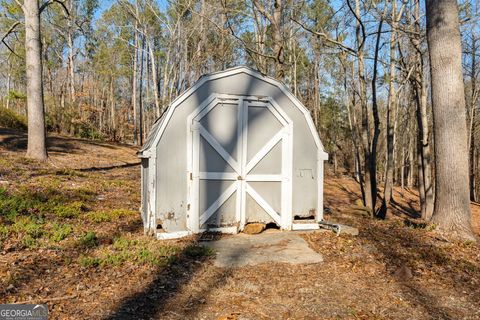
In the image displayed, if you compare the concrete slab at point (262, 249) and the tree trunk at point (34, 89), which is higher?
the tree trunk at point (34, 89)

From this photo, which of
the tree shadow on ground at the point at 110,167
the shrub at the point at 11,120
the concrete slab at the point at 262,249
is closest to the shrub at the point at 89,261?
the concrete slab at the point at 262,249

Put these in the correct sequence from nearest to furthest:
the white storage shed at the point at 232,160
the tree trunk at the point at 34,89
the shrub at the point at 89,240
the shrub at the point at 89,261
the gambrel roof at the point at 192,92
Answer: the shrub at the point at 89,261, the shrub at the point at 89,240, the gambrel roof at the point at 192,92, the white storage shed at the point at 232,160, the tree trunk at the point at 34,89

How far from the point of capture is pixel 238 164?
6820 mm

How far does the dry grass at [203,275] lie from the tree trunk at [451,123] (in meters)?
0.59

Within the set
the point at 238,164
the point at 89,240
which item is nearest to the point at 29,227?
the point at 89,240

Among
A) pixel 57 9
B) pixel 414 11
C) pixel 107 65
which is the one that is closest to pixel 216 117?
pixel 414 11

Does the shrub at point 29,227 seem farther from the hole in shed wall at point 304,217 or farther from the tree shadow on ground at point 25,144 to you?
the tree shadow on ground at point 25,144

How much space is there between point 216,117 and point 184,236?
7.36 feet

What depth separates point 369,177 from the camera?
11.9 m

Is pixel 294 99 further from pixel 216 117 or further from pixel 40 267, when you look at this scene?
pixel 40 267

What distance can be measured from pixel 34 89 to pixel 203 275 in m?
9.70

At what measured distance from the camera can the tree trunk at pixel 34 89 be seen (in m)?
11.3

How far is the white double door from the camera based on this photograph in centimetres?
660

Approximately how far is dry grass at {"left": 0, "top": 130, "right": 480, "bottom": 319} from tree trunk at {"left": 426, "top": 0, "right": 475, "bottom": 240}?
59 cm
